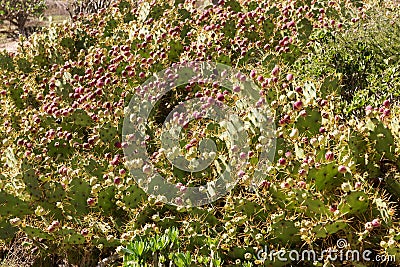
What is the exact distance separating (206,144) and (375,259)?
5.45 ft

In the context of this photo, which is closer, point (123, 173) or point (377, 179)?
point (377, 179)

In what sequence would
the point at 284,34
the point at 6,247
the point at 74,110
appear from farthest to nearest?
the point at 284,34 → the point at 74,110 → the point at 6,247

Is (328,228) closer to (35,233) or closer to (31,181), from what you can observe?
(35,233)

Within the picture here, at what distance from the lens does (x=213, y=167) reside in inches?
169

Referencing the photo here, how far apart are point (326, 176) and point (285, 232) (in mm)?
487

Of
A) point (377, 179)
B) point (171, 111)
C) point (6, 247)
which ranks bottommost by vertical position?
point (6, 247)

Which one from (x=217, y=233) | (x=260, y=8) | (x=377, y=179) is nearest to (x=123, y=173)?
(x=217, y=233)

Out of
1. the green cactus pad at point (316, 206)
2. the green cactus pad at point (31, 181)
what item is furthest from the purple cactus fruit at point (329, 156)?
the green cactus pad at point (31, 181)

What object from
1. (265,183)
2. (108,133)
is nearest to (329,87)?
(265,183)

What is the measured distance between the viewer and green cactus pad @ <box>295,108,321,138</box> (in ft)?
13.5

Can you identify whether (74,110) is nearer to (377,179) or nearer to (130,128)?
(130,128)

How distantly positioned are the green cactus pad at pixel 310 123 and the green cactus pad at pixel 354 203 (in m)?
0.89

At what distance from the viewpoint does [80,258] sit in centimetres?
423

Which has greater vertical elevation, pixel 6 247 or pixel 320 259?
pixel 320 259
